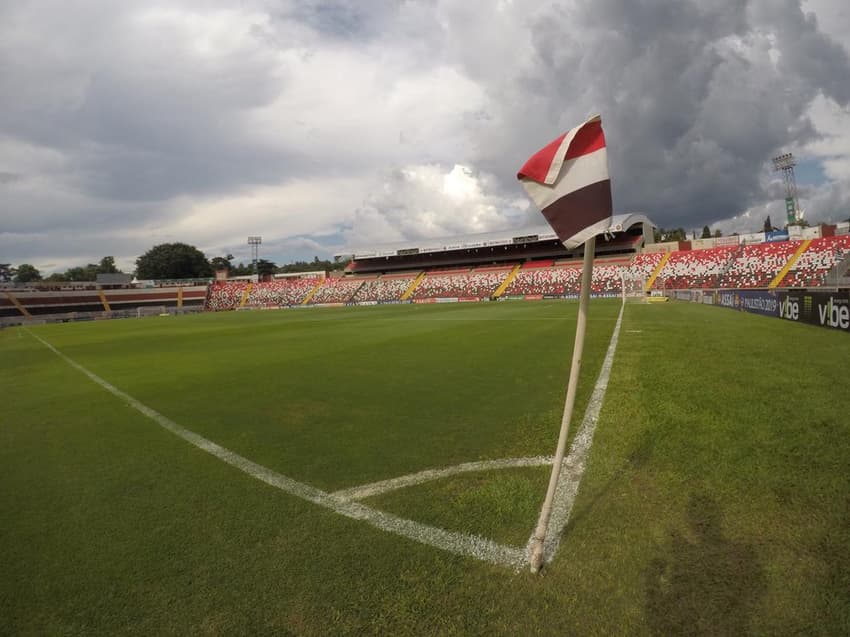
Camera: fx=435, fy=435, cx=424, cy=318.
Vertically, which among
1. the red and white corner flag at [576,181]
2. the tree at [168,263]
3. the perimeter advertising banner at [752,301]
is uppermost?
the tree at [168,263]

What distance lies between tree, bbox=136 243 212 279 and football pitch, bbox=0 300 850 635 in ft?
440

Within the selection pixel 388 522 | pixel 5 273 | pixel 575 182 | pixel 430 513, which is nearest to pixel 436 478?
pixel 430 513

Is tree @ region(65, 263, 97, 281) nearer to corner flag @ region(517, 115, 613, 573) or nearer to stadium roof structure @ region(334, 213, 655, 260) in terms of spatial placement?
stadium roof structure @ region(334, 213, 655, 260)

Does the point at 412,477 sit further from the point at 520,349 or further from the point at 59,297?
the point at 59,297

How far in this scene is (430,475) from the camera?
13.1 ft

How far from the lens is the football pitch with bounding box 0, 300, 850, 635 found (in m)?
2.31

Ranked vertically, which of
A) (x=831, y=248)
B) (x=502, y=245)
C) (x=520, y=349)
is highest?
(x=502, y=245)

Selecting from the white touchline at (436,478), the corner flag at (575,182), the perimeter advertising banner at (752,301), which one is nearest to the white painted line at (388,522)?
the white touchline at (436,478)

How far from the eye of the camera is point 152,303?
81125mm

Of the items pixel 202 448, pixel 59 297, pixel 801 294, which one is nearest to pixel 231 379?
pixel 202 448

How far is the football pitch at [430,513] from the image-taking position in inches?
90.9

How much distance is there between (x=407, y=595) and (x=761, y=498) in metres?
2.69

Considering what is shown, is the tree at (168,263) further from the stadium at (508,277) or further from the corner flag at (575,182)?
the corner flag at (575,182)

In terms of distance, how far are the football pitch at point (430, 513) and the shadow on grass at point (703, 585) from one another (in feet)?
0.04
